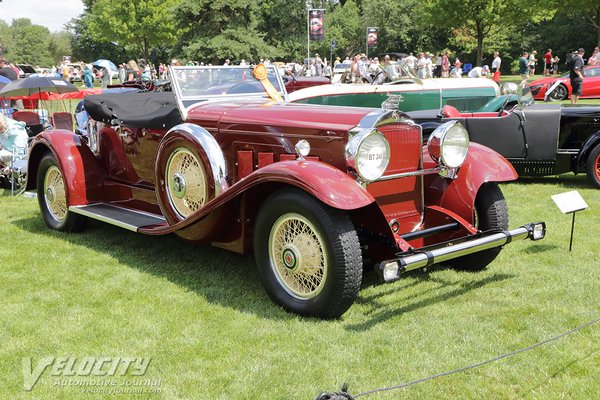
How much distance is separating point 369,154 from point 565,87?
17817mm

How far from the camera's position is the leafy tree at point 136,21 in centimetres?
4719

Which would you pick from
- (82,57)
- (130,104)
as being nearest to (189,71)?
(130,104)

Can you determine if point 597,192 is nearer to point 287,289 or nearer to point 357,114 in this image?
point 357,114

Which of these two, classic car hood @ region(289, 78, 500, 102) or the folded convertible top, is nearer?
the folded convertible top

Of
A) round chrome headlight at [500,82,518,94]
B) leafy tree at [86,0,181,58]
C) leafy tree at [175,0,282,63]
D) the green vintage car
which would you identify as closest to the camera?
round chrome headlight at [500,82,518,94]

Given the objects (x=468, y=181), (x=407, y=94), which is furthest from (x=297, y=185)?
(x=407, y=94)

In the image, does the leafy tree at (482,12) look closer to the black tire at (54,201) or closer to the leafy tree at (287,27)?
the leafy tree at (287,27)

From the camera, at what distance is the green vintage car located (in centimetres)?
1092

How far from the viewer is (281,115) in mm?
4398

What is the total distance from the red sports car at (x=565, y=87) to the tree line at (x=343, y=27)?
456 inches

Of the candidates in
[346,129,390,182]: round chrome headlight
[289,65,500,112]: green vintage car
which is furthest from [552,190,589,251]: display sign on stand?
[289,65,500,112]: green vintage car

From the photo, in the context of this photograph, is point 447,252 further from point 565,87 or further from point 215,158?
point 565,87

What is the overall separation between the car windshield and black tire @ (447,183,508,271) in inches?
90.4

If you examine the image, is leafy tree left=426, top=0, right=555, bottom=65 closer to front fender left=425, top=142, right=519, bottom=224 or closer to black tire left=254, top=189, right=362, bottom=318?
front fender left=425, top=142, right=519, bottom=224
